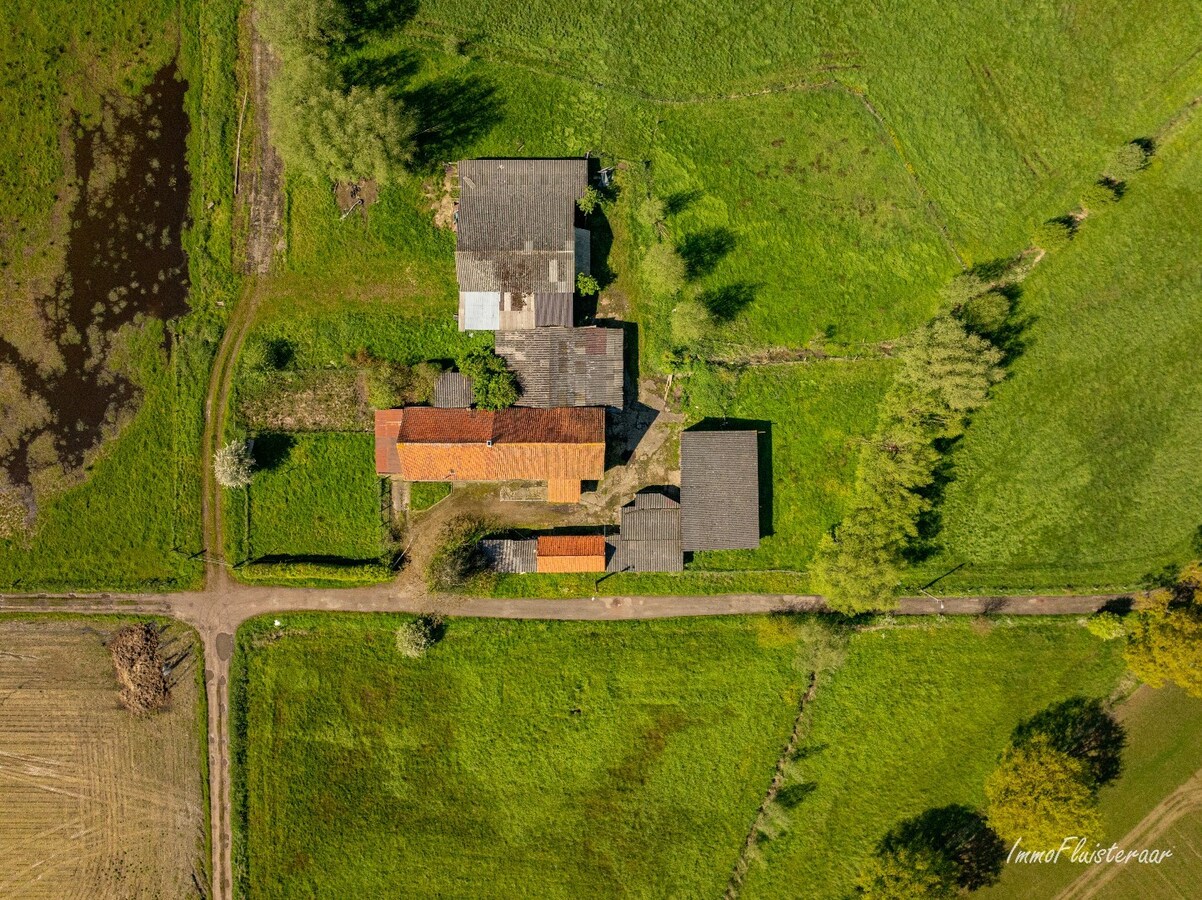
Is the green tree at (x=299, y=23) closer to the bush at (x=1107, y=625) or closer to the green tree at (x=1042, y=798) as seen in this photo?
the bush at (x=1107, y=625)

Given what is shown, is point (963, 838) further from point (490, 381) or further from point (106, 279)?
point (106, 279)

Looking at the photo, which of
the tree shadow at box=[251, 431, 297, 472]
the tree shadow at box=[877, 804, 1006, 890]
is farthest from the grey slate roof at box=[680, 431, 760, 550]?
the tree shadow at box=[251, 431, 297, 472]

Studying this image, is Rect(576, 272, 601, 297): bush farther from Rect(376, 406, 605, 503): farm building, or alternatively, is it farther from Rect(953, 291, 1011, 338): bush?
Rect(953, 291, 1011, 338): bush

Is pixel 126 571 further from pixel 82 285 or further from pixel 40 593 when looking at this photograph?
pixel 82 285

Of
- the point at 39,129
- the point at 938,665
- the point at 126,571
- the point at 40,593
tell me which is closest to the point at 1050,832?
the point at 938,665

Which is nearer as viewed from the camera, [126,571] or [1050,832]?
[1050,832]
